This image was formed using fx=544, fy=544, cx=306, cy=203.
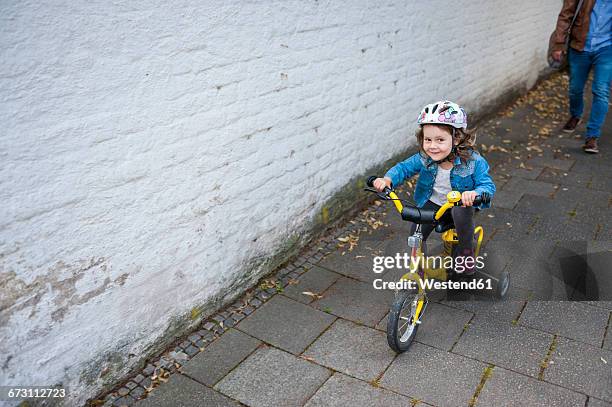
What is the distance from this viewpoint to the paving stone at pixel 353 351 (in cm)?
321

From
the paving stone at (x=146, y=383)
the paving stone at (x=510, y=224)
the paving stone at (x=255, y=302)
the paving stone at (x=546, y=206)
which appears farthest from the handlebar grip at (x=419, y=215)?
the paving stone at (x=546, y=206)

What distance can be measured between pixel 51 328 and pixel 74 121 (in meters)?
1.06

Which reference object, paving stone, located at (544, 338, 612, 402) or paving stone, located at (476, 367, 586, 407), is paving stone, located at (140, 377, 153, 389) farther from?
paving stone, located at (544, 338, 612, 402)

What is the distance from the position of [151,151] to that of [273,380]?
1482 millimetres

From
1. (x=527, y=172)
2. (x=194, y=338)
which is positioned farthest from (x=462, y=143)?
(x=527, y=172)

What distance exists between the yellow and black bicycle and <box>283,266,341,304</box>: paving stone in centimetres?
75

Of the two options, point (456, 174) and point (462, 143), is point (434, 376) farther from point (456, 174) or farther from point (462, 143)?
point (462, 143)

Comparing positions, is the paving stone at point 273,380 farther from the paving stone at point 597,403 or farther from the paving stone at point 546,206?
the paving stone at point 546,206

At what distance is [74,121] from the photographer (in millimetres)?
2619

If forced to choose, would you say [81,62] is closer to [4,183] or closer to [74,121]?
[74,121]

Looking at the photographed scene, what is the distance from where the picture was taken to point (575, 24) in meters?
6.04

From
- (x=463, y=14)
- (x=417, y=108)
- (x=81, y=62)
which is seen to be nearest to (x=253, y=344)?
(x=81, y=62)

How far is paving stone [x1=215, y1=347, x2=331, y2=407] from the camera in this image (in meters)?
3.02

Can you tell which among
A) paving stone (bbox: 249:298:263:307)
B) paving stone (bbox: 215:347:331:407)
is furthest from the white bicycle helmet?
paving stone (bbox: 249:298:263:307)
